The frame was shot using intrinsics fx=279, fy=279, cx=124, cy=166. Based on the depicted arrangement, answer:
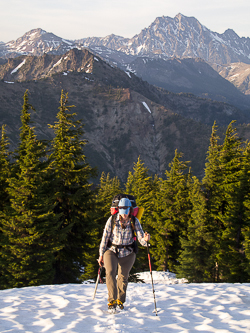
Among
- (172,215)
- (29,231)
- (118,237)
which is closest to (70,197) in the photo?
(29,231)

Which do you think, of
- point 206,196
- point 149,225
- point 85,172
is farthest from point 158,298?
point 149,225

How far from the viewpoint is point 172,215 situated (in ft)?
84.9

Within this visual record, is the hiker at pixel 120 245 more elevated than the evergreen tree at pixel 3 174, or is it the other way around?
the evergreen tree at pixel 3 174

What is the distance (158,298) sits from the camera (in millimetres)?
7352

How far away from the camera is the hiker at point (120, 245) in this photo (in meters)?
5.88

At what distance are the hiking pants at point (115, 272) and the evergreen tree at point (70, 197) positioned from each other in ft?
34.1

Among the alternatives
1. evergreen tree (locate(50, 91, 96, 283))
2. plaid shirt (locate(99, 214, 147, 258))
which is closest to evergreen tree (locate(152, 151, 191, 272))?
evergreen tree (locate(50, 91, 96, 283))

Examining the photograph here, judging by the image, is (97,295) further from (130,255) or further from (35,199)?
(35,199)

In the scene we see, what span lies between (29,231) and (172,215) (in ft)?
48.9

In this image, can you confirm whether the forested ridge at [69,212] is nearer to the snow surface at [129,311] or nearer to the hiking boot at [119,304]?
the snow surface at [129,311]

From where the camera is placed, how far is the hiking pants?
581 centimetres

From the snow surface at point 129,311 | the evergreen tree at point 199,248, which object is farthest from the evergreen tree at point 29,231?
the evergreen tree at point 199,248

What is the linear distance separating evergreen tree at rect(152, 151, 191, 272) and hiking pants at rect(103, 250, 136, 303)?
20.0 metres

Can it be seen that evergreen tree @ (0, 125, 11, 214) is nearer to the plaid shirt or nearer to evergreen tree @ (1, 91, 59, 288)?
evergreen tree @ (1, 91, 59, 288)
